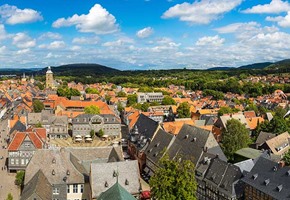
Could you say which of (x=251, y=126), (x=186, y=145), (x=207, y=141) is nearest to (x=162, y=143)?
(x=186, y=145)

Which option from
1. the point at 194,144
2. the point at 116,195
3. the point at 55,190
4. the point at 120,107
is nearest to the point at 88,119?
the point at 120,107

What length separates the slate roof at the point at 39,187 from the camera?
48.0 metres

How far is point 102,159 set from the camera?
206 feet

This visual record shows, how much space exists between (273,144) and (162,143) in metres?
28.6

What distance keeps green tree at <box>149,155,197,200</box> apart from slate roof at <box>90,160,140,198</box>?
7.42m

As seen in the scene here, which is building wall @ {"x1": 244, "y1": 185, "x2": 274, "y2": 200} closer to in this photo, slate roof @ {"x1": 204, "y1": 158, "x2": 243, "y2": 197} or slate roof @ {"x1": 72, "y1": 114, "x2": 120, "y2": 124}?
slate roof @ {"x1": 204, "y1": 158, "x2": 243, "y2": 197}

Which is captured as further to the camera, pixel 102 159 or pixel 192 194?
pixel 102 159

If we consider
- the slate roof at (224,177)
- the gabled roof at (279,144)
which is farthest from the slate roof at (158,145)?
the gabled roof at (279,144)

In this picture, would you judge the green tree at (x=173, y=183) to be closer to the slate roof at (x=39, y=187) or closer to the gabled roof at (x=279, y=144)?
the slate roof at (x=39, y=187)

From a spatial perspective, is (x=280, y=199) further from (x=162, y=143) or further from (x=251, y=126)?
(x=251, y=126)

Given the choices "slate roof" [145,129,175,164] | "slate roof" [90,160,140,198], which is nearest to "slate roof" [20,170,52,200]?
"slate roof" [90,160,140,198]

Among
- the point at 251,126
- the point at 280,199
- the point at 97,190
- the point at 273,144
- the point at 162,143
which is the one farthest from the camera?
the point at 251,126

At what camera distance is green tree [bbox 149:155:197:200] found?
44344 mm

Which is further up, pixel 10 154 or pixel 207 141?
pixel 207 141
